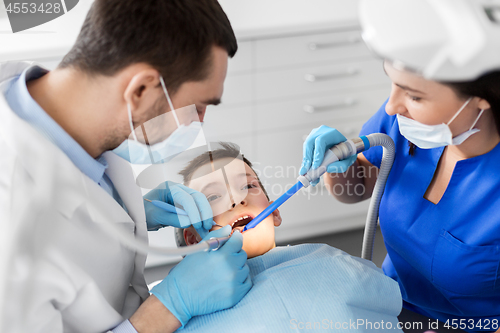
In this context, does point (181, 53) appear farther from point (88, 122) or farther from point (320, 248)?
point (320, 248)

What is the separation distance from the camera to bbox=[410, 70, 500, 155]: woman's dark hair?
932 mm

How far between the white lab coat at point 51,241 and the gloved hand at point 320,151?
470mm

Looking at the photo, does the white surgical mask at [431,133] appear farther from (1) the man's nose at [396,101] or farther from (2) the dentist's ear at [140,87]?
(2) the dentist's ear at [140,87]

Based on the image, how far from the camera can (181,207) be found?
1138mm

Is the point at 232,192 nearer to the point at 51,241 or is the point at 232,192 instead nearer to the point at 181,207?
the point at 181,207

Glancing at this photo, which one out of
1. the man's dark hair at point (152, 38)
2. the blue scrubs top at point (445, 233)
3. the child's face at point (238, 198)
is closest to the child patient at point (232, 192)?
the child's face at point (238, 198)

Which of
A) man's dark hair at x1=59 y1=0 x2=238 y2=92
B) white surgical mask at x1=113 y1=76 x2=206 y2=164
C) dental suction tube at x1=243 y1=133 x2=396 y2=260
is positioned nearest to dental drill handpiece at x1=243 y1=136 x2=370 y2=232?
dental suction tube at x1=243 y1=133 x2=396 y2=260

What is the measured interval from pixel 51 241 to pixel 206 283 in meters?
0.36

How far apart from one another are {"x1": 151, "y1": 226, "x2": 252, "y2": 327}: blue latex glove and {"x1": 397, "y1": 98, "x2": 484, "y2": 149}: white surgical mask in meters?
0.52

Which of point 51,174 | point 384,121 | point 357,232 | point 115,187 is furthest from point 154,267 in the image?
point 51,174

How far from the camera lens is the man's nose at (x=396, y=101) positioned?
3.49 ft

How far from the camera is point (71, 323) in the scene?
3.09 ft

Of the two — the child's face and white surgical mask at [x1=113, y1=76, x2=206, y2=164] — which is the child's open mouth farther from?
white surgical mask at [x1=113, y1=76, x2=206, y2=164]

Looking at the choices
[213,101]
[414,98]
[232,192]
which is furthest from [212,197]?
[414,98]
